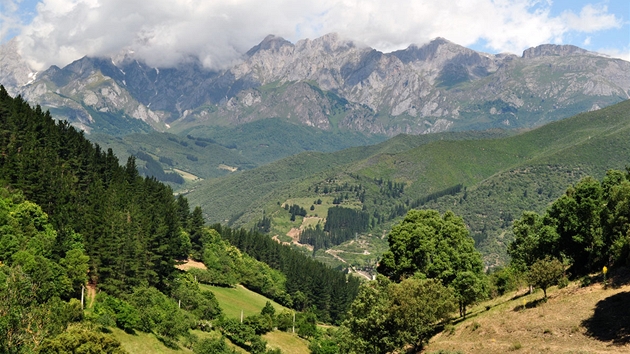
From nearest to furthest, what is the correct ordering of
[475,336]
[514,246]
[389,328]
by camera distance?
[475,336] < [389,328] < [514,246]

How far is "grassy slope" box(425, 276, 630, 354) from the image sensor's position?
48594mm

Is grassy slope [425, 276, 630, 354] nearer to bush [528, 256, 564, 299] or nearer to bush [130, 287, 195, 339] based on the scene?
bush [528, 256, 564, 299]

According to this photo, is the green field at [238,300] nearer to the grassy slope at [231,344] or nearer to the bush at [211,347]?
the grassy slope at [231,344]

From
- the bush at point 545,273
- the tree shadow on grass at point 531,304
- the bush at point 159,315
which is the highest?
the bush at point 545,273

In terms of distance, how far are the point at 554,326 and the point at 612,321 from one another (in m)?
4.75

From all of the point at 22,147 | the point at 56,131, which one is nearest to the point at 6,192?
the point at 22,147

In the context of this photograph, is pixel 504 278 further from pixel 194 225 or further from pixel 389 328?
Answer: pixel 194 225

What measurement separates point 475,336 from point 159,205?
93.5m

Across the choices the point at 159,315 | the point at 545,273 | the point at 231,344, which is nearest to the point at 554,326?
the point at 545,273

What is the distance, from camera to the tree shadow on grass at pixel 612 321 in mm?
48125

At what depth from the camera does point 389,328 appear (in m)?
63.1

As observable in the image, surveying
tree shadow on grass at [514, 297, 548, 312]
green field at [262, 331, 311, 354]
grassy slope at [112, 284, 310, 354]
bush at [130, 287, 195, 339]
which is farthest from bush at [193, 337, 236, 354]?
tree shadow on grass at [514, 297, 548, 312]

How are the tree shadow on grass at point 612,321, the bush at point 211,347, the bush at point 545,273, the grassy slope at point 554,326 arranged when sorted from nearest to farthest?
1. the tree shadow on grass at point 612,321
2. the grassy slope at point 554,326
3. the bush at point 545,273
4. the bush at point 211,347

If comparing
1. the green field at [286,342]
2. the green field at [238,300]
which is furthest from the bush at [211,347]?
the green field at [238,300]
